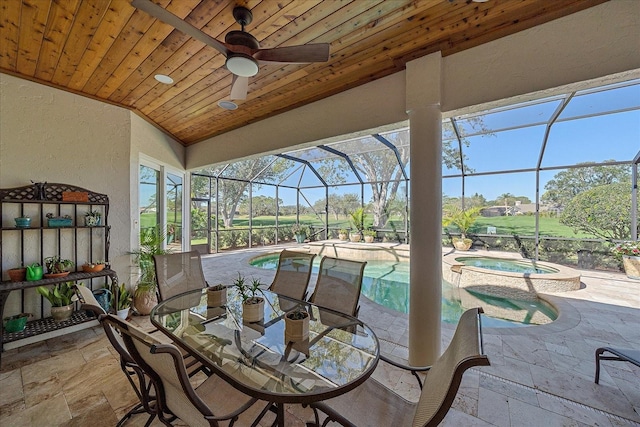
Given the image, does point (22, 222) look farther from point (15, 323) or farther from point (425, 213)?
point (425, 213)

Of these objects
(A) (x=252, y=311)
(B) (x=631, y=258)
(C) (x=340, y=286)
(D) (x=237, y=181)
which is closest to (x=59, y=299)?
(A) (x=252, y=311)

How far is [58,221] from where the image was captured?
3242mm

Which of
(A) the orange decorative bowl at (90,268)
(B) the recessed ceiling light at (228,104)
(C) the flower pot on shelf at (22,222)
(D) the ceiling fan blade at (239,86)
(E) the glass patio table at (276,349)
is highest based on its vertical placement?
(B) the recessed ceiling light at (228,104)

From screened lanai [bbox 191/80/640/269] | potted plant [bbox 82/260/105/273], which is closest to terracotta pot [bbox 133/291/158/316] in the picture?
potted plant [bbox 82/260/105/273]

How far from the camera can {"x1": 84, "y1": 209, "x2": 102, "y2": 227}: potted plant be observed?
137 inches

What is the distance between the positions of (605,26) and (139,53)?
379 centimetres

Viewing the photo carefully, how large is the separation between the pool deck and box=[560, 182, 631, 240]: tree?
3.33m

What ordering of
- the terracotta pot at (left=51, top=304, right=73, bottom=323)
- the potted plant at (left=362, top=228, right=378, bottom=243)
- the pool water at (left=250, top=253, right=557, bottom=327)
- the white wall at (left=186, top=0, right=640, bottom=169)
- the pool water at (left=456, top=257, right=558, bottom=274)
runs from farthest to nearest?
the potted plant at (left=362, top=228, right=378, bottom=243) → the pool water at (left=456, top=257, right=558, bottom=274) → the pool water at (left=250, top=253, right=557, bottom=327) → the terracotta pot at (left=51, top=304, right=73, bottom=323) → the white wall at (left=186, top=0, right=640, bottom=169)

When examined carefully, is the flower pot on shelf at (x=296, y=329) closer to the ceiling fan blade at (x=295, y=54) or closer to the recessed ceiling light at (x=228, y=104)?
the ceiling fan blade at (x=295, y=54)

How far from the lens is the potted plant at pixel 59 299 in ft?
10.0

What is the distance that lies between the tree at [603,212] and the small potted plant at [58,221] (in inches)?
414

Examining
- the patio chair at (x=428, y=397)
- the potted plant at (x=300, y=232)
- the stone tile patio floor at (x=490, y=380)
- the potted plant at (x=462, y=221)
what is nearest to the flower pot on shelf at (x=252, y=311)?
the stone tile patio floor at (x=490, y=380)

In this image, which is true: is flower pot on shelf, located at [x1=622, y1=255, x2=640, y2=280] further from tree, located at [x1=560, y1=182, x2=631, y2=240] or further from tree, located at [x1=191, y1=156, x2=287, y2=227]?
tree, located at [x1=191, y1=156, x2=287, y2=227]

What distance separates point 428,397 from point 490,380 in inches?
64.3
